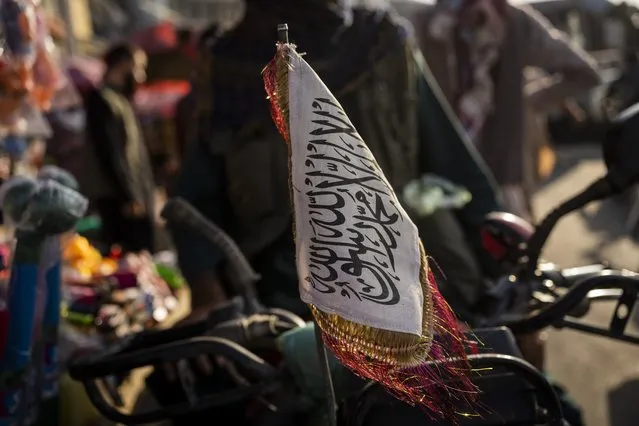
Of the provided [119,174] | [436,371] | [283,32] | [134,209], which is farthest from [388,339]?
[134,209]

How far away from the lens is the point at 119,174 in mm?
4883

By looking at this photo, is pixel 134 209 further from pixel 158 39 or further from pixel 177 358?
pixel 158 39

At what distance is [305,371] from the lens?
150 cm

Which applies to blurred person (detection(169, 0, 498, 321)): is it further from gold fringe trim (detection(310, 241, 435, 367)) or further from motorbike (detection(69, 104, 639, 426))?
gold fringe trim (detection(310, 241, 435, 367))

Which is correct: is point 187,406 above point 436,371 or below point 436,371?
below

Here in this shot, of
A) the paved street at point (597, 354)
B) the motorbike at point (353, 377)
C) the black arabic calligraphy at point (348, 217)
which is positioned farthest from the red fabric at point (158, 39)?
the black arabic calligraphy at point (348, 217)

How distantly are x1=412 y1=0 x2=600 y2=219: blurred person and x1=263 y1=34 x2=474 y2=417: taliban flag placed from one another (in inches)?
109

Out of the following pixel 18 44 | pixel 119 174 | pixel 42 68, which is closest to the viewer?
pixel 18 44

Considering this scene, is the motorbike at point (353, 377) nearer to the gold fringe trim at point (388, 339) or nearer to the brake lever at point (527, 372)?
the brake lever at point (527, 372)

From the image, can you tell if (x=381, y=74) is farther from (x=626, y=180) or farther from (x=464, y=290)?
(x=626, y=180)

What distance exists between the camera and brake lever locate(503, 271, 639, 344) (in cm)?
161

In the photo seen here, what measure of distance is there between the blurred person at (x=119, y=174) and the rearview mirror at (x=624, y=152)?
382cm

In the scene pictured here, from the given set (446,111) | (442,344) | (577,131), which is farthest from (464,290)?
(577,131)

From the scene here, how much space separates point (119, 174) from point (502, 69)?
2.63 m
